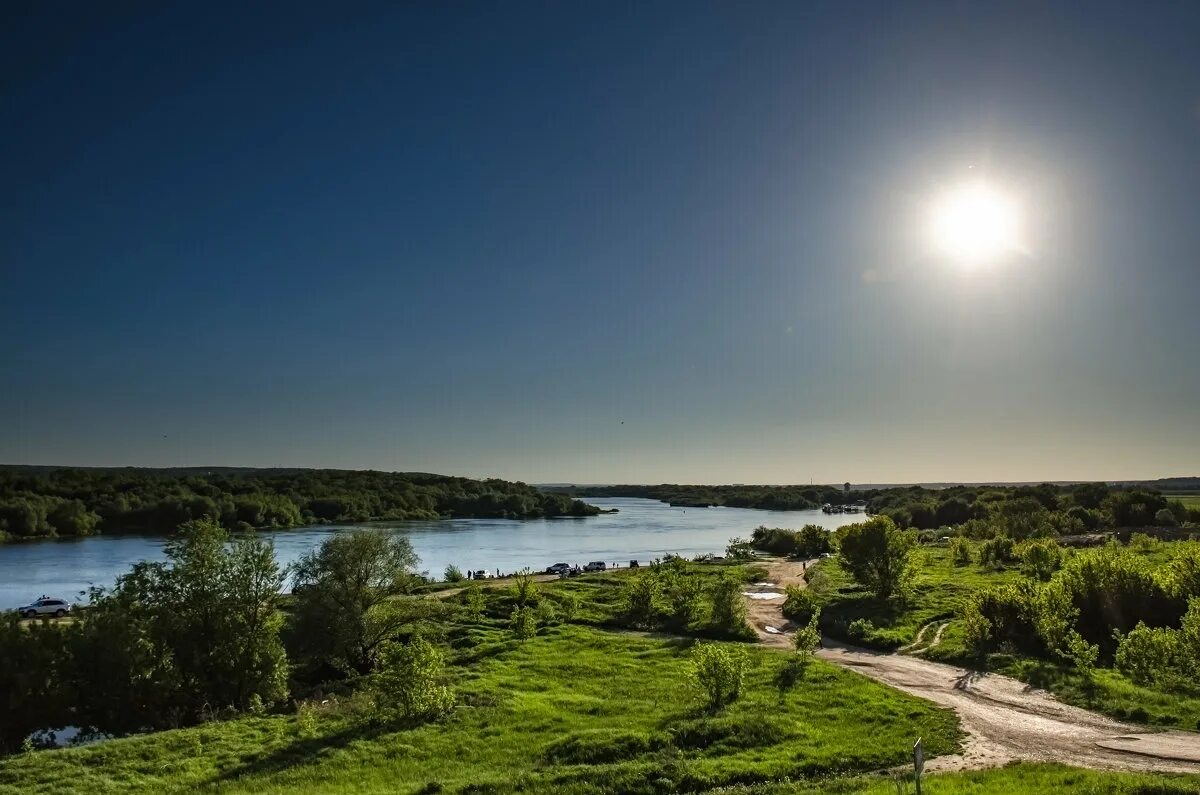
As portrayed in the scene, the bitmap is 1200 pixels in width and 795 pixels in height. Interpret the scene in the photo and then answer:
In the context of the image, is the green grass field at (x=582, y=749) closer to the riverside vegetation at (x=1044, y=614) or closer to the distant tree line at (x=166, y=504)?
the riverside vegetation at (x=1044, y=614)

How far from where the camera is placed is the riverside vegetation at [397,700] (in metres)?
20.7

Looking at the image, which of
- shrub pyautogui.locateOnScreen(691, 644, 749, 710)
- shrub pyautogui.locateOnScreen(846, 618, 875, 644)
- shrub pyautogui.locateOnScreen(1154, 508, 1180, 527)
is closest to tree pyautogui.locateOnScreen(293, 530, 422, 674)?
shrub pyautogui.locateOnScreen(691, 644, 749, 710)

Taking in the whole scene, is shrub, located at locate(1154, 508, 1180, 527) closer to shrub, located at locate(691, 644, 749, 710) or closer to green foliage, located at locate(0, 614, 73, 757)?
shrub, located at locate(691, 644, 749, 710)

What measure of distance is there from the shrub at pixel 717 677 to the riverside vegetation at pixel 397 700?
84mm

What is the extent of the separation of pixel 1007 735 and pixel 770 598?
127ft

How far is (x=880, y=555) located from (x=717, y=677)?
3132 cm

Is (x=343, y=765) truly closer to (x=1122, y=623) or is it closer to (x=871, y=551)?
(x=1122, y=623)

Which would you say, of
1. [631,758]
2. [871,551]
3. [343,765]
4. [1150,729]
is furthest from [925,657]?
[343,765]

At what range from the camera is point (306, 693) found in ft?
117

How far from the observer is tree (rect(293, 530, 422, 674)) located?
125 feet

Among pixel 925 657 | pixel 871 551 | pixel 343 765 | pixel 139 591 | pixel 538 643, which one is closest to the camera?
pixel 343 765

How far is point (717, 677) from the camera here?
1081 inches

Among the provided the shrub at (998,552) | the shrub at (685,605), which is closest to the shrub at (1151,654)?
the shrub at (685,605)

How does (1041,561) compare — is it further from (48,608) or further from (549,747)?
(48,608)
